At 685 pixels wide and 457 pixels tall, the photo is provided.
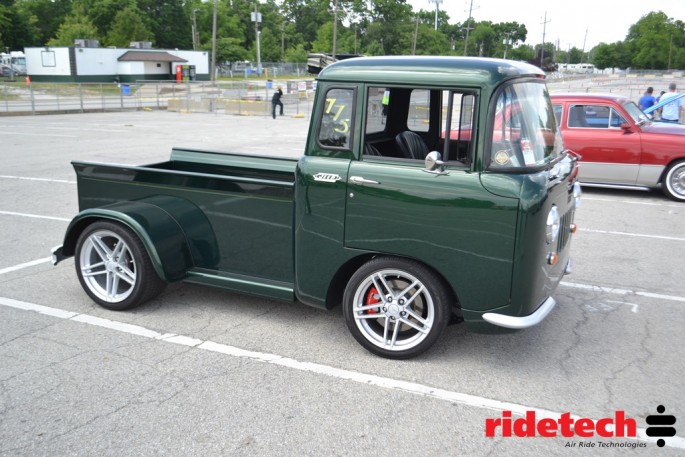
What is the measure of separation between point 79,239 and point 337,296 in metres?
2.36

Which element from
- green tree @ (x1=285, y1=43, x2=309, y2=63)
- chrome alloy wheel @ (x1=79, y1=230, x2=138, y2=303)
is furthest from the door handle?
green tree @ (x1=285, y1=43, x2=309, y2=63)

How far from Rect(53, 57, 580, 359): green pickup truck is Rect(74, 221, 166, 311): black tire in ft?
0.04

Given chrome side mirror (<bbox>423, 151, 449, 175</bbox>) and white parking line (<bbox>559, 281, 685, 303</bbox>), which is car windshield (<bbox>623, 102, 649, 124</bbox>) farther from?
chrome side mirror (<bbox>423, 151, 449, 175</bbox>)

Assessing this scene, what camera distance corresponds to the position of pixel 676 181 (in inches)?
425

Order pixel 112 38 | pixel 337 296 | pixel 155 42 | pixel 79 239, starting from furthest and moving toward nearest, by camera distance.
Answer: pixel 155 42, pixel 112 38, pixel 79 239, pixel 337 296

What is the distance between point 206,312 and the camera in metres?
5.39

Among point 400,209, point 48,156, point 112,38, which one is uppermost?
point 112,38

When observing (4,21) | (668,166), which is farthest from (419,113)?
(4,21)

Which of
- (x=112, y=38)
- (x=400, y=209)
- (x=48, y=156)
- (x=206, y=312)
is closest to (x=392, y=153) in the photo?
(x=400, y=209)

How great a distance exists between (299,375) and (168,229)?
5.66 ft

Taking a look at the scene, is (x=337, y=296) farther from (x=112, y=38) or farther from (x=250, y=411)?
(x=112, y=38)

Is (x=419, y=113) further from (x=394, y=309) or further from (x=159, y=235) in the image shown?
(x=159, y=235)

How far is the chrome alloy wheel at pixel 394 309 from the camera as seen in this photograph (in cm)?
433

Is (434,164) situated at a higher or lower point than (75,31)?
lower
